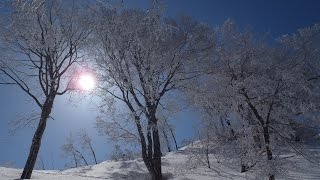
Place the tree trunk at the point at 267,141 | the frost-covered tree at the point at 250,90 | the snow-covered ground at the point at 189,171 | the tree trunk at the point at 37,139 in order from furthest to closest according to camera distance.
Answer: the snow-covered ground at the point at 189,171 → the frost-covered tree at the point at 250,90 → the tree trunk at the point at 37,139 → the tree trunk at the point at 267,141

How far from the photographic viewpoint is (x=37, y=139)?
806 inches

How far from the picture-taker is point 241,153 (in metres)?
21.1

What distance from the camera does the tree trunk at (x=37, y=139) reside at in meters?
19.8

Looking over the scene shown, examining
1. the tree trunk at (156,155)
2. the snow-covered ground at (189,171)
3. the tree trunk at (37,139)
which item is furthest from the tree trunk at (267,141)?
the tree trunk at (37,139)

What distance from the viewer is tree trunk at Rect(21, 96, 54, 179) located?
1984 centimetres

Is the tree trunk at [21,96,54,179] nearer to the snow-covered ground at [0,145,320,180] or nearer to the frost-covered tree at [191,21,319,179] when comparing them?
the snow-covered ground at [0,145,320,180]

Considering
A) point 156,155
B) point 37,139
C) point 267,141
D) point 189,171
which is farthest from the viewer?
point 189,171

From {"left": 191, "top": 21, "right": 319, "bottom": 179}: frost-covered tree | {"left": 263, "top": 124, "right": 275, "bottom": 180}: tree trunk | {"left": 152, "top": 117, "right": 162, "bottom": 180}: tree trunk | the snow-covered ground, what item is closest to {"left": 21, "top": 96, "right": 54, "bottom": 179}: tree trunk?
the snow-covered ground

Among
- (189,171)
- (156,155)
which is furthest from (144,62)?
(189,171)

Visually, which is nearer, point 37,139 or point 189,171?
point 37,139

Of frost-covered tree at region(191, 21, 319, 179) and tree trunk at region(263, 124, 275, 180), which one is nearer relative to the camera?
tree trunk at region(263, 124, 275, 180)

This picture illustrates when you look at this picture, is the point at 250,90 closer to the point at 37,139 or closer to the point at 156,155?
the point at 156,155

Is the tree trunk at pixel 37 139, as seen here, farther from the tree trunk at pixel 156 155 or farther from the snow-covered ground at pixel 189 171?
the tree trunk at pixel 156 155

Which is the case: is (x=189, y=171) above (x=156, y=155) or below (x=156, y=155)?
below
